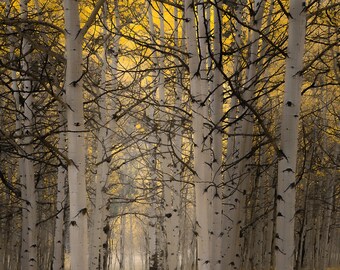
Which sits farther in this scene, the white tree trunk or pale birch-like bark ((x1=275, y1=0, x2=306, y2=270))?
pale birch-like bark ((x1=275, y1=0, x2=306, y2=270))

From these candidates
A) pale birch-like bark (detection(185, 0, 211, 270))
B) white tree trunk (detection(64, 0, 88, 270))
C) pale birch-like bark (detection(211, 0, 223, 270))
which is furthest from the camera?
pale birch-like bark (detection(211, 0, 223, 270))

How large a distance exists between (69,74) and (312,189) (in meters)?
15.0

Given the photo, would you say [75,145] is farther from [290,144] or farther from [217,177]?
[217,177]

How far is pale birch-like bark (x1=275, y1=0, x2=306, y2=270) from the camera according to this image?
12.8 feet

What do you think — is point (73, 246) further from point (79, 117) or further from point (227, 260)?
point (227, 260)

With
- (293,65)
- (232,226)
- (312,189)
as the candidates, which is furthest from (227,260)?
(312,189)

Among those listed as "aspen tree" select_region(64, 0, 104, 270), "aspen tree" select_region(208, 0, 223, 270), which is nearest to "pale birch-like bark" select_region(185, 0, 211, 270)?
"aspen tree" select_region(208, 0, 223, 270)

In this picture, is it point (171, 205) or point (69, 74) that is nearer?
point (69, 74)

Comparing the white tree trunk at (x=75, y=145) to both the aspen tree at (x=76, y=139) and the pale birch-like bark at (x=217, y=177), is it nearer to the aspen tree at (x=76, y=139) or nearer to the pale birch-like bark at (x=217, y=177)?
the aspen tree at (x=76, y=139)

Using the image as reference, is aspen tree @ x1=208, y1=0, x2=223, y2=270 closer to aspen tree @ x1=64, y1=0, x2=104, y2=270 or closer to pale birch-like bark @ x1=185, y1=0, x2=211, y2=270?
pale birch-like bark @ x1=185, y1=0, x2=211, y2=270

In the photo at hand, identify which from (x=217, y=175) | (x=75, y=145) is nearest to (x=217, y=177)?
(x=217, y=175)

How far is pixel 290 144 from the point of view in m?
3.96

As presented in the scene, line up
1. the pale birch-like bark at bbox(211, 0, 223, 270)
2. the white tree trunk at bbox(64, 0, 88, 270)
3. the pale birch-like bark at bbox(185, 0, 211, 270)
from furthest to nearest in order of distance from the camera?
the pale birch-like bark at bbox(211, 0, 223, 270) < the pale birch-like bark at bbox(185, 0, 211, 270) < the white tree trunk at bbox(64, 0, 88, 270)

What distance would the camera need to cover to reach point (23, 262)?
7.20 meters
